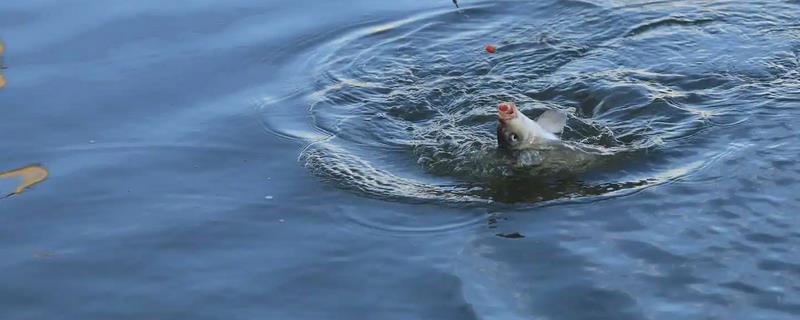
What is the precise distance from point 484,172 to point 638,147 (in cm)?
82

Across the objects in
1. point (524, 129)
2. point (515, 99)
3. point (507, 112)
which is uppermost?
point (507, 112)

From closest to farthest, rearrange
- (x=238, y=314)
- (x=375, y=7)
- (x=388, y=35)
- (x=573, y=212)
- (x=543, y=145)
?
(x=238, y=314)
(x=573, y=212)
(x=543, y=145)
(x=388, y=35)
(x=375, y=7)

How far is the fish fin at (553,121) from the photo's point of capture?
6.08 metres

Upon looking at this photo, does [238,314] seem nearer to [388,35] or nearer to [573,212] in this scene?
[573,212]

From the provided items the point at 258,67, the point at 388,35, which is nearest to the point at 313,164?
the point at 258,67

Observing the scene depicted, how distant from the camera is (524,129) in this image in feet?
19.2

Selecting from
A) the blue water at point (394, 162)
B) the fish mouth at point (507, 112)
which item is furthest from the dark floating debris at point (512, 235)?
the fish mouth at point (507, 112)

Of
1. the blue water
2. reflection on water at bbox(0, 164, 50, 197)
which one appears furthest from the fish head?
reflection on water at bbox(0, 164, 50, 197)

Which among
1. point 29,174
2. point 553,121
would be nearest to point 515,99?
point 553,121

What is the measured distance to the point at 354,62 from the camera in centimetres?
764

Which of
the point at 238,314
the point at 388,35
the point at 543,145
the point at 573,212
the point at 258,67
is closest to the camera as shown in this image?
the point at 238,314

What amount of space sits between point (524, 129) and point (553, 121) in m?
0.31

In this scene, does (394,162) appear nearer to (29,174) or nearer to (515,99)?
(515,99)

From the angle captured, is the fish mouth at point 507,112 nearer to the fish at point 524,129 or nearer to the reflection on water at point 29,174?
the fish at point 524,129
